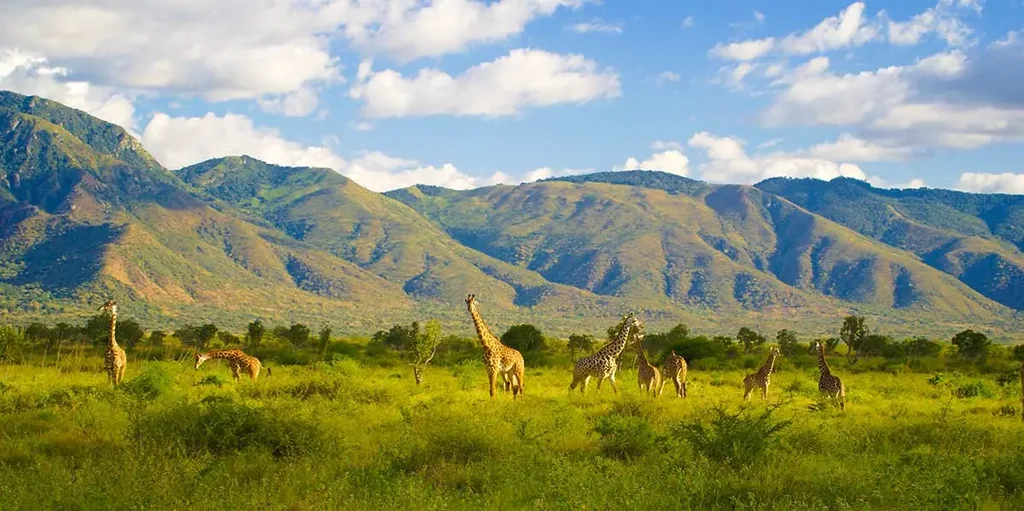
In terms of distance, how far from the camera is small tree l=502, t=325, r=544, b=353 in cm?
5825

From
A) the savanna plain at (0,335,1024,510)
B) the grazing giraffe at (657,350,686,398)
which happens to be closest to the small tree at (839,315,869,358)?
the grazing giraffe at (657,350,686,398)

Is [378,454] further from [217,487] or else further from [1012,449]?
[1012,449]

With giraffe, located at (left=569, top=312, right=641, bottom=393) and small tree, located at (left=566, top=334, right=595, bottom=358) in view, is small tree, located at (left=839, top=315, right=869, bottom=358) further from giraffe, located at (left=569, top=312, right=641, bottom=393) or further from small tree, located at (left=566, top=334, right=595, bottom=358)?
giraffe, located at (left=569, top=312, right=641, bottom=393)

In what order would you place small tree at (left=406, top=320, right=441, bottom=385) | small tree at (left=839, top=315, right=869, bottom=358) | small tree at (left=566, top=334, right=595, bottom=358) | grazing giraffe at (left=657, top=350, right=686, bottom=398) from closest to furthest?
grazing giraffe at (left=657, top=350, right=686, bottom=398), small tree at (left=406, top=320, right=441, bottom=385), small tree at (left=839, top=315, right=869, bottom=358), small tree at (left=566, top=334, right=595, bottom=358)

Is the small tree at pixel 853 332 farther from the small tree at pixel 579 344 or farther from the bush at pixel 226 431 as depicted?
the bush at pixel 226 431

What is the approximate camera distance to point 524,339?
2334 inches

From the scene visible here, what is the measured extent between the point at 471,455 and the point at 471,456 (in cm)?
5

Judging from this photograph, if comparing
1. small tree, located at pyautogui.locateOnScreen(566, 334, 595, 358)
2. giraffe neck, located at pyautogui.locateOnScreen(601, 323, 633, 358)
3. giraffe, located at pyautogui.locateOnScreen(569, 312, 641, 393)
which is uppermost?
giraffe neck, located at pyautogui.locateOnScreen(601, 323, 633, 358)

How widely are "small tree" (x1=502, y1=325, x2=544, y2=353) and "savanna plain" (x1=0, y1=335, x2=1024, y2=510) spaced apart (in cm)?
3504

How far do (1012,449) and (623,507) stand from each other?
9186 millimetres

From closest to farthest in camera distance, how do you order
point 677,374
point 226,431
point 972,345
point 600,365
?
point 226,431, point 600,365, point 677,374, point 972,345

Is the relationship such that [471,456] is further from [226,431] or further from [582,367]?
[582,367]

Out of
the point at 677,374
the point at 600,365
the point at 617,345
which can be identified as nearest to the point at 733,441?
the point at 600,365

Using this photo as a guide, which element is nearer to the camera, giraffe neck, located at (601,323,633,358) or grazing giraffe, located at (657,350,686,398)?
giraffe neck, located at (601,323,633,358)
